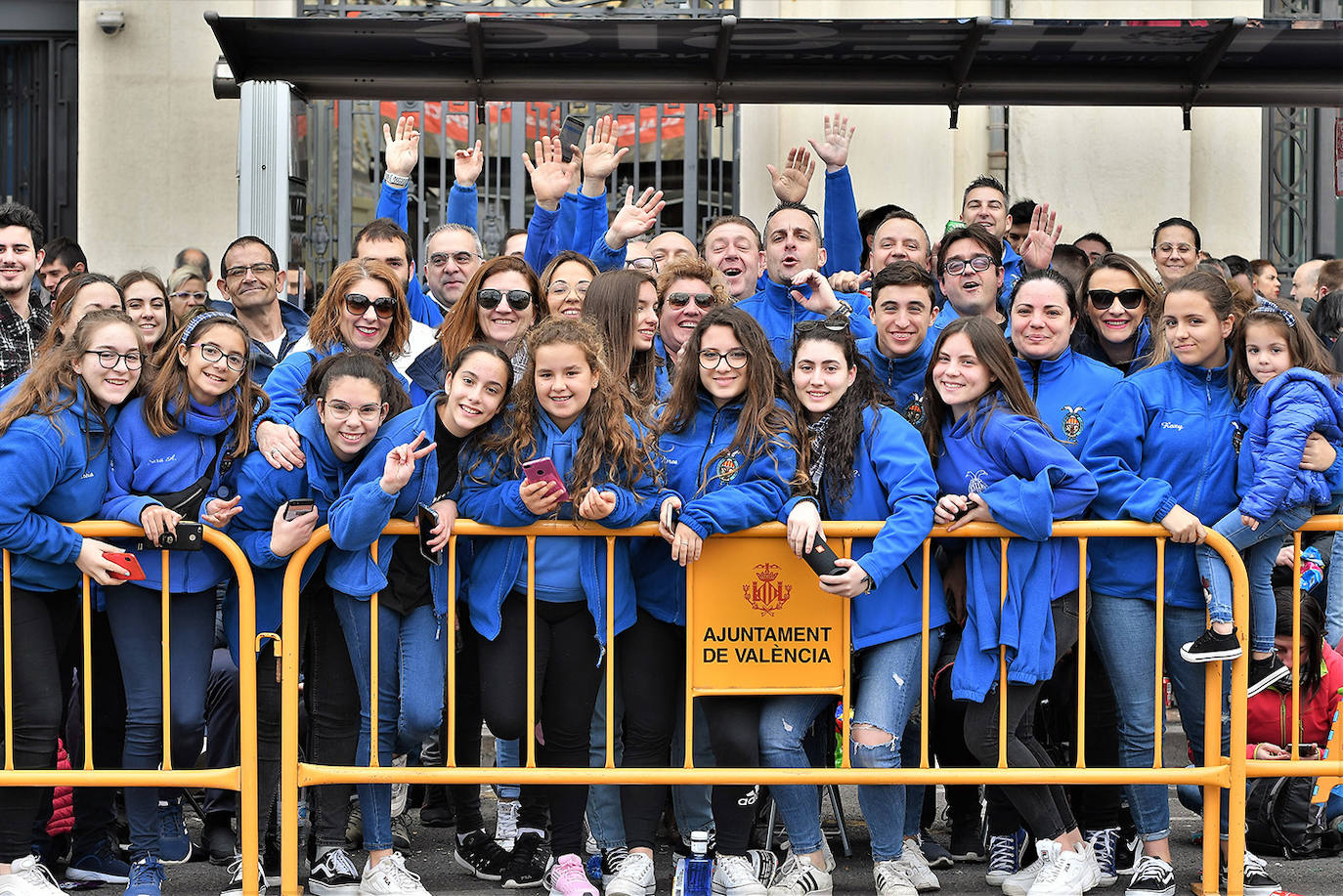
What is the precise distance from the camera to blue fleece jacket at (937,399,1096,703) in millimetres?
5305

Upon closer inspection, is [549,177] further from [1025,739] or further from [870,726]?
[1025,739]

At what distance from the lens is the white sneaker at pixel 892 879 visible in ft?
17.6

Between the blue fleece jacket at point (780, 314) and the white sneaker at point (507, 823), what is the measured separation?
2.07 meters

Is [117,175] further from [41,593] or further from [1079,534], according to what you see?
[1079,534]

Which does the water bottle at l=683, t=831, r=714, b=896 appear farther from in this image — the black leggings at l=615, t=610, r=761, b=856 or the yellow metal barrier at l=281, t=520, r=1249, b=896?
the yellow metal barrier at l=281, t=520, r=1249, b=896

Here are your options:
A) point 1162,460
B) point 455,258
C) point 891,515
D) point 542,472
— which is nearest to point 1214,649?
point 1162,460

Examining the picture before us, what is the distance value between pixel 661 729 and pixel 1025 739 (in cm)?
128

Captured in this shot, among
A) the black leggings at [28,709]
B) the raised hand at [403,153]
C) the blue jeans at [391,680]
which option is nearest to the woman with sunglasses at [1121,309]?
the blue jeans at [391,680]

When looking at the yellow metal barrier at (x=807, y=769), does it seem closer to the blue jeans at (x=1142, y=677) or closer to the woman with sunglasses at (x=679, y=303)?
the blue jeans at (x=1142, y=677)

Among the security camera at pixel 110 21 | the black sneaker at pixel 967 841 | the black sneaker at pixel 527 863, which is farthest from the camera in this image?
the security camera at pixel 110 21

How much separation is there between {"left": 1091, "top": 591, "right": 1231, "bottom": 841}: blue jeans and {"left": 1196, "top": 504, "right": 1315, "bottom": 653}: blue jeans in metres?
0.19

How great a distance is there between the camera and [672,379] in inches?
227

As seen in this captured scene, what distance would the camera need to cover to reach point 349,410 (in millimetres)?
5316

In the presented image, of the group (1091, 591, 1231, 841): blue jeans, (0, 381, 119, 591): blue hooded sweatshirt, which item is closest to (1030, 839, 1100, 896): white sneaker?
(1091, 591, 1231, 841): blue jeans
